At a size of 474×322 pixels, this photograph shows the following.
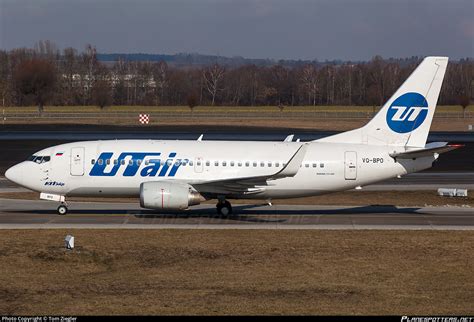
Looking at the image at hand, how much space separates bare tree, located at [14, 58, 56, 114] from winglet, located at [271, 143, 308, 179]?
4286 inches

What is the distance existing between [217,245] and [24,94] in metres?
125

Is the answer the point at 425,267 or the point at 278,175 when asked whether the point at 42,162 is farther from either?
the point at 425,267

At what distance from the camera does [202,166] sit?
40156 mm

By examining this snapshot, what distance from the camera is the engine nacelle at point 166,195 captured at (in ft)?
125

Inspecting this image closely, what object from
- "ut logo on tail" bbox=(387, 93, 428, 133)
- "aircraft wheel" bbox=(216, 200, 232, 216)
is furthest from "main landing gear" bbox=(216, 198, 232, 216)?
"ut logo on tail" bbox=(387, 93, 428, 133)

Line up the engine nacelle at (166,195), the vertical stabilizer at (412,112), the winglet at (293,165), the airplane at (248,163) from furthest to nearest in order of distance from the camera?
the vertical stabilizer at (412,112)
the airplane at (248,163)
the winglet at (293,165)
the engine nacelle at (166,195)

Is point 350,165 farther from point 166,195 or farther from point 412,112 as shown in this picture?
point 166,195

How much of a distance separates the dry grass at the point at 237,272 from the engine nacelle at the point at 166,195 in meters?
2.74

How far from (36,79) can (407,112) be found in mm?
112147

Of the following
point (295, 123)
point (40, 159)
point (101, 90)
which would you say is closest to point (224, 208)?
point (40, 159)

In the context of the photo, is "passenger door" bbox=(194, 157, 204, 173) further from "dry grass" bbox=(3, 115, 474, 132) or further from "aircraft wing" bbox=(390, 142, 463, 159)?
"dry grass" bbox=(3, 115, 474, 132)

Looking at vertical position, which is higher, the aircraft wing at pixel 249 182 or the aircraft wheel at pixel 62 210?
the aircraft wing at pixel 249 182

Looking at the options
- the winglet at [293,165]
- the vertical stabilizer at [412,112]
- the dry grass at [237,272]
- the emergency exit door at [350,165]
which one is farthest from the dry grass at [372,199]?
the dry grass at [237,272]

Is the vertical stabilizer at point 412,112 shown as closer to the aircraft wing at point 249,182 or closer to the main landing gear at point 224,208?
the aircraft wing at point 249,182
